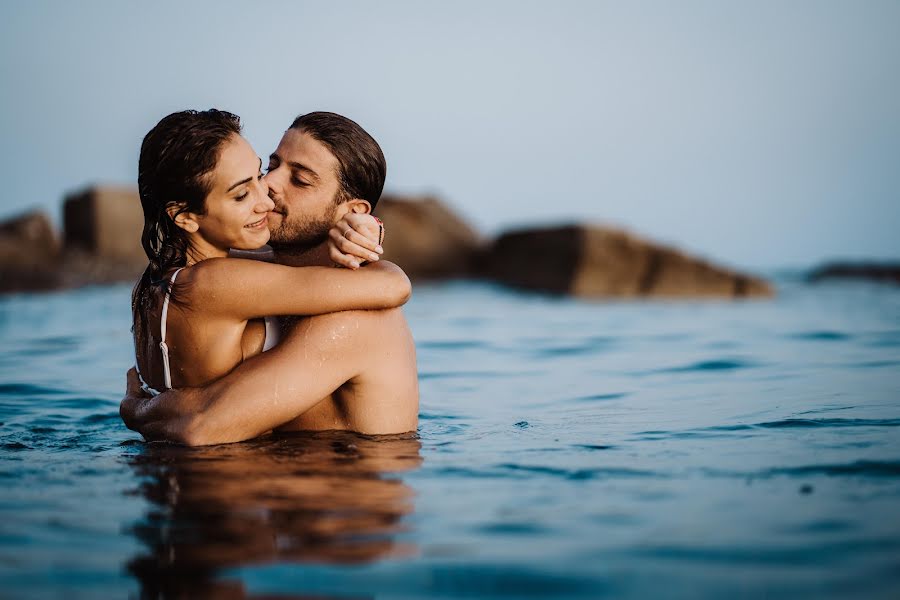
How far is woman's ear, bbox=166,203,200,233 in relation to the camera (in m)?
4.46

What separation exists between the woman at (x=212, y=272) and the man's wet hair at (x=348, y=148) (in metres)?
0.39

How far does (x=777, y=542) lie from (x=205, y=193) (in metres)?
2.71

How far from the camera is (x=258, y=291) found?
4.27 metres

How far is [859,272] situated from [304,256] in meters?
26.2

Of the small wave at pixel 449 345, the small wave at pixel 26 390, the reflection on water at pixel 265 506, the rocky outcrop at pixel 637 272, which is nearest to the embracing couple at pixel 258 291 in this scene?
the reflection on water at pixel 265 506

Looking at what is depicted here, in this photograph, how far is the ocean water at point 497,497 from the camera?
2.84 meters

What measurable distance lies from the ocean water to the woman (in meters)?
0.46

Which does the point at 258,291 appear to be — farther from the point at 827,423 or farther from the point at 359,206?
the point at 827,423

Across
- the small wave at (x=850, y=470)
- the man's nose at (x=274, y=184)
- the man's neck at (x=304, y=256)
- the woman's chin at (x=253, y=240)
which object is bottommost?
the small wave at (x=850, y=470)

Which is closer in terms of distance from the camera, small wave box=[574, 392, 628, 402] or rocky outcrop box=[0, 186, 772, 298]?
small wave box=[574, 392, 628, 402]

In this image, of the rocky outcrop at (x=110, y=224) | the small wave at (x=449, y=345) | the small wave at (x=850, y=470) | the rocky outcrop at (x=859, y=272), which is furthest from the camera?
the rocky outcrop at (x=859, y=272)

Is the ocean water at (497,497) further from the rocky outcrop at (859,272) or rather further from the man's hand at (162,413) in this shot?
the rocky outcrop at (859,272)

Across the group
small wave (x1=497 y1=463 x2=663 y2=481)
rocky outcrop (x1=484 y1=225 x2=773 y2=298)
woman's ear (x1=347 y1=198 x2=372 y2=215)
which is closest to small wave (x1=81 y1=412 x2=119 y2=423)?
woman's ear (x1=347 y1=198 x2=372 y2=215)

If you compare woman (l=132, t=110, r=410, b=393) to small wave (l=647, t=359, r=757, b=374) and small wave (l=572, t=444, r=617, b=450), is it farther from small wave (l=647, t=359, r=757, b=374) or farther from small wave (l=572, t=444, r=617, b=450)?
small wave (l=647, t=359, r=757, b=374)
